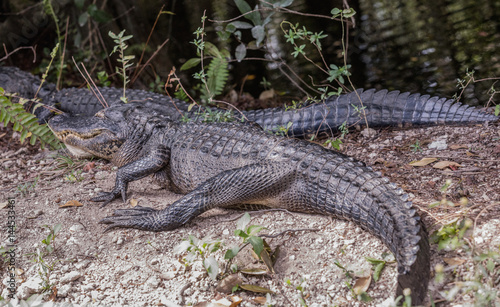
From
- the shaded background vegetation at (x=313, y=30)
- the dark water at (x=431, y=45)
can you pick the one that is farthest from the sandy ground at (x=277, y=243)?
the shaded background vegetation at (x=313, y=30)

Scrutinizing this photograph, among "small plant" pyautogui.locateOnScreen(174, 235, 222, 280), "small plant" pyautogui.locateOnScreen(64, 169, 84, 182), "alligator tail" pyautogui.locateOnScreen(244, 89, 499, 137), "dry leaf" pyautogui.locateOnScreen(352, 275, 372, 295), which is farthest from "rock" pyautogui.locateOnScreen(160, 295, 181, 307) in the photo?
"alligator tail" pyautogui.locateOnScreen(244, 89, 499, 137)

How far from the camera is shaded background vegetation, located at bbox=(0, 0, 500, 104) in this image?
5297 millimetres

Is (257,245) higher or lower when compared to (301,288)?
higher

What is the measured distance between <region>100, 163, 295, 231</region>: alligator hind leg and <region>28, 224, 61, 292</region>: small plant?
38 cm

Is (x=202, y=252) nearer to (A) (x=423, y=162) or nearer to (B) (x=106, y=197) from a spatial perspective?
(B) (x=106, y=197)

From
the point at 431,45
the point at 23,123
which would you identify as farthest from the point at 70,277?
the point at 431,45

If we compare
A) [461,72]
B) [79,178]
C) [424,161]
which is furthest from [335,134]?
[79,178]

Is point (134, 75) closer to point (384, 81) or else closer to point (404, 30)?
point (384, 81)

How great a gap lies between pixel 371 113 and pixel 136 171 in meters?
2.21

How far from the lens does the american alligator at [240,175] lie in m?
2.40

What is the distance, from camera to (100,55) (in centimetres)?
699

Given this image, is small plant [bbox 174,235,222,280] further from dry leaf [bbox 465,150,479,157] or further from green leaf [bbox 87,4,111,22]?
green leaf [bbox 87,4,111,22]

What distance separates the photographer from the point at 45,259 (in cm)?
286

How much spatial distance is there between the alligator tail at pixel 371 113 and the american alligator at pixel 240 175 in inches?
36.0
